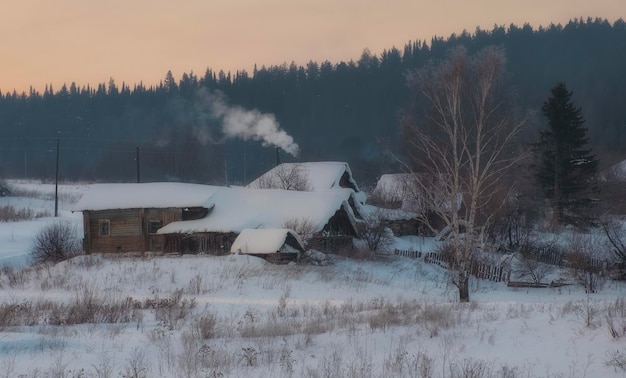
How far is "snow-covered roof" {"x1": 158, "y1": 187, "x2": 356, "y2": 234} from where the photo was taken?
3184 centimetres

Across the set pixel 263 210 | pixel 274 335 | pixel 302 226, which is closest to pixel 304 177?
pixel 263 210

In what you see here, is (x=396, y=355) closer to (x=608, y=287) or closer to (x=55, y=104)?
(x=608, y=287)

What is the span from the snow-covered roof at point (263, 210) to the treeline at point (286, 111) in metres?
44.0

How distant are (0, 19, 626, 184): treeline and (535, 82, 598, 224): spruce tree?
33081mm

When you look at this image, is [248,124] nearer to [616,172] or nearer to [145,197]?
[616,172]

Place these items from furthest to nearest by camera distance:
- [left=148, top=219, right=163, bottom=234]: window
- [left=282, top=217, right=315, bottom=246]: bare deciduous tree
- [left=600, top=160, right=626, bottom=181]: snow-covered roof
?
[left=600, top=160, right=626, bottom=181]: snow-covered roof < [left=148, top=219, right=163, bottom=234]: window < [left=282, top=217, right=315, bottom=246]: bare deciduous tree

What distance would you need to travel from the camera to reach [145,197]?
34.2 meters

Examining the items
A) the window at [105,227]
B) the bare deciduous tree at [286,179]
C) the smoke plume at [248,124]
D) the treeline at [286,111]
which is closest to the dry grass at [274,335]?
the window at [105,227]

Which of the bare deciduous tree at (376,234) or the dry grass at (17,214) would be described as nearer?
the bare deciduous tree at (376,234)

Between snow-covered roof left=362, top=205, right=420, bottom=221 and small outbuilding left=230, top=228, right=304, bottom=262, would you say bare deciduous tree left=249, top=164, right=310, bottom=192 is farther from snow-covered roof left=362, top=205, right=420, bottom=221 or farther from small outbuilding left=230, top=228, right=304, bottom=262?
small outbuilding left=230, top=228, right=304, bottom=262

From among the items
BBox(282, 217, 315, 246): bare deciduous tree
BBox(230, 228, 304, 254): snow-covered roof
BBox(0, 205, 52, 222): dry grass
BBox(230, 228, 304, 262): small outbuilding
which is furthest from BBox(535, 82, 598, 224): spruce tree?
BBox(0, 205, 52, 222): dry grass

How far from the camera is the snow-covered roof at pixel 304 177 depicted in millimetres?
44562

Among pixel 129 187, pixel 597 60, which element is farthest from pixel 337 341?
pixel 597 60

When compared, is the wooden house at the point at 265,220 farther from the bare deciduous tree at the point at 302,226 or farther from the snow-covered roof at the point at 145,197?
the snow-covered roof at the point at 145,197
